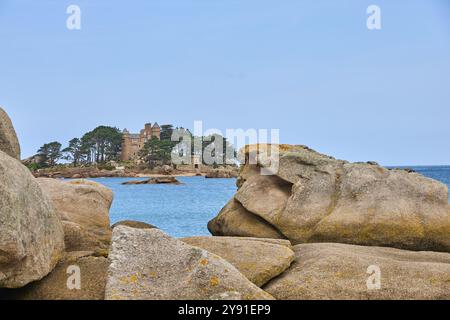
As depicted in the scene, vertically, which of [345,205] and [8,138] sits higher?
[8,138]

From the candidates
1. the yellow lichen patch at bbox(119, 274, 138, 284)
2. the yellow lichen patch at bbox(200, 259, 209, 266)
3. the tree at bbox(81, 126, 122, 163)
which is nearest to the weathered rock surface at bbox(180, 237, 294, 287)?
the yellow lichen patch at bbox(200, 259, 209, 266)

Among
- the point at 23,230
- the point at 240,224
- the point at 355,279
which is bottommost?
the point at 240,224

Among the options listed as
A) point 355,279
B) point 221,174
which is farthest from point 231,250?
point 221,174

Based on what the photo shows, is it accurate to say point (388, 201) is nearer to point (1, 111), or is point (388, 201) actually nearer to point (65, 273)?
point (65, 273)

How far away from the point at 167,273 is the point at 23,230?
283cm

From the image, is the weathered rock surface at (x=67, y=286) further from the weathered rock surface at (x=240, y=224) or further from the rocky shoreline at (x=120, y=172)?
the rocky shoreline at (x=120, y=172)

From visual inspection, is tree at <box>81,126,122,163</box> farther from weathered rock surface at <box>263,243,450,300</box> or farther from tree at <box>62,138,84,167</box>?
weathered rock surface at <box>263,243,450,300</box>

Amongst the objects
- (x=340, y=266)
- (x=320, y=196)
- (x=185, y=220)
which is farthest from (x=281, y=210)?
(x=185, y=220)

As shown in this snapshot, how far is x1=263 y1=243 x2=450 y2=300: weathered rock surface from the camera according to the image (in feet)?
34.7

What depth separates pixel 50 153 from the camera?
178m

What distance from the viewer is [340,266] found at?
37.9 ft

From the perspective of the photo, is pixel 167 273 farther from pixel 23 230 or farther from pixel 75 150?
pixel 75 150

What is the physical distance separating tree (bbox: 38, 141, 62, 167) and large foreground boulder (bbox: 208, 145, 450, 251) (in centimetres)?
16648

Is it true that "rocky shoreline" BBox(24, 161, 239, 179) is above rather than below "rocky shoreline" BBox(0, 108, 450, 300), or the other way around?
below
